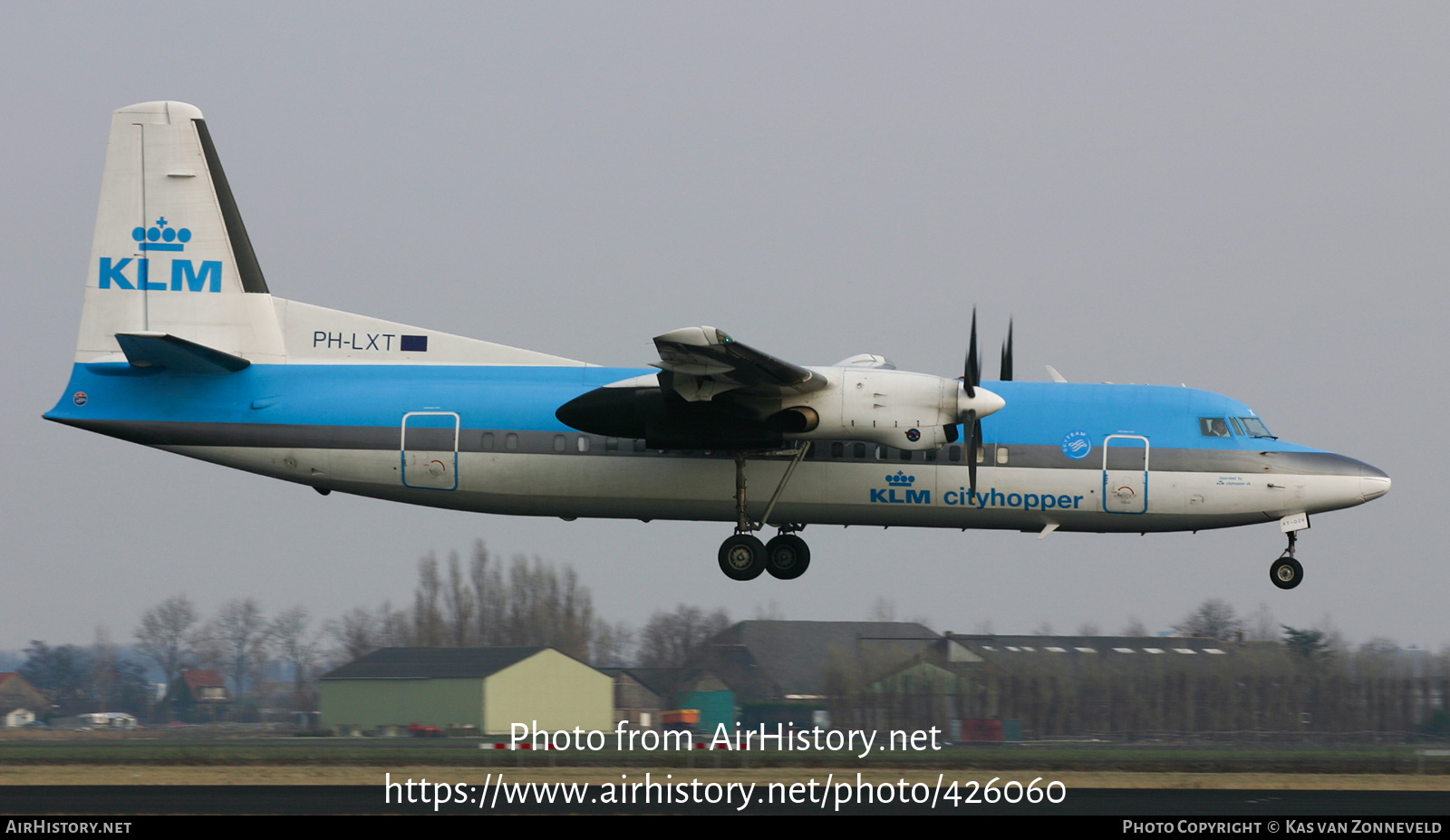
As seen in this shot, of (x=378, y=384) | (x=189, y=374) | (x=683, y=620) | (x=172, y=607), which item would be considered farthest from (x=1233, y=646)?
(x=172, y=607)

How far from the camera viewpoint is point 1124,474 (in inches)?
850

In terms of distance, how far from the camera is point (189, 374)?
22.1 m

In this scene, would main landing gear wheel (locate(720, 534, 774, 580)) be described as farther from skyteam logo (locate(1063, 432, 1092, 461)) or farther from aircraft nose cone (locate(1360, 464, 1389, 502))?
aircraft nose cone (locate(1360, 464, 1389, 502))

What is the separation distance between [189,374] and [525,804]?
27.8 ft

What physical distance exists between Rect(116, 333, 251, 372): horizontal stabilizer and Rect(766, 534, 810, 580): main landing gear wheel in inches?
344

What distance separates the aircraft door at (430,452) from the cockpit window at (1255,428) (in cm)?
1212

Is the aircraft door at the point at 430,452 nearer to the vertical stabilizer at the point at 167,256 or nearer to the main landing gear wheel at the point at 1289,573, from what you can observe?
the vertical stabilizer at the point at 167,256

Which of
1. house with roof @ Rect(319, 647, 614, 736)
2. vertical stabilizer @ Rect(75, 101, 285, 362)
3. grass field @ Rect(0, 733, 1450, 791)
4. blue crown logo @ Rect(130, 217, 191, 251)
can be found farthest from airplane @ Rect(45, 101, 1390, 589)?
house with roof @ Rect(319, 647, 614, 736)

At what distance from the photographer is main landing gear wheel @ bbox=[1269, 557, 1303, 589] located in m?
22.0

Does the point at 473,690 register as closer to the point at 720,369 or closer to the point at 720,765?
the point at 720,765

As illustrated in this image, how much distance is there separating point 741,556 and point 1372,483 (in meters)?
9.75

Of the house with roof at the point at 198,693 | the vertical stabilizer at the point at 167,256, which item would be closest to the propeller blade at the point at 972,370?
the vertical stabilizer at the point at 167,256

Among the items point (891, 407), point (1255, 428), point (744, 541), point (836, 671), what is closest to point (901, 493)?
point (891, 407)
